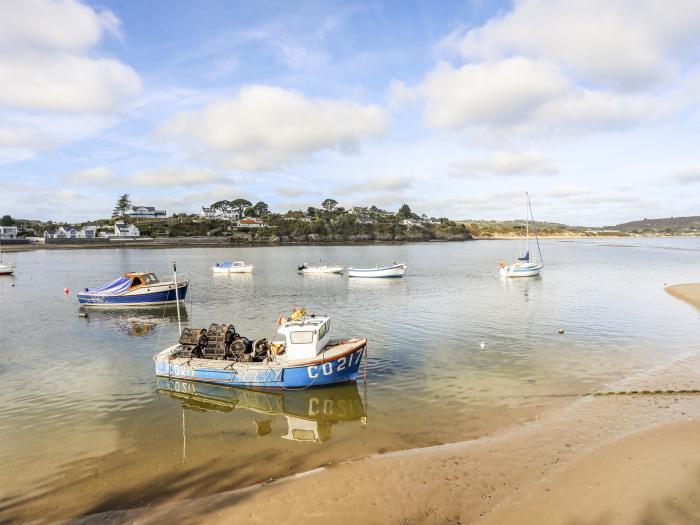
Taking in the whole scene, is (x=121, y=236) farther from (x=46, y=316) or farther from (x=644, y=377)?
(x=644, y=377)

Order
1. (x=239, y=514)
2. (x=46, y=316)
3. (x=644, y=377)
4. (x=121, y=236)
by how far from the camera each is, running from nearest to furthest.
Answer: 1. (x=239, y=514)
2. (x=644, y=377)
3. (x=46, y=316)
4. (x=121, y=236)

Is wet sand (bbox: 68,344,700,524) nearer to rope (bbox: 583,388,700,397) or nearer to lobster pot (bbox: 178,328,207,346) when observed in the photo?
rope (bbox: 583,388,700,397)

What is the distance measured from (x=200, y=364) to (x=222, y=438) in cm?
581

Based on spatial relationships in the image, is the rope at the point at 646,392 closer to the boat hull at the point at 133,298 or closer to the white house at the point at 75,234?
the boat hull at the point at 133,298

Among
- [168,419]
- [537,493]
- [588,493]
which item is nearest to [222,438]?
[168,419]

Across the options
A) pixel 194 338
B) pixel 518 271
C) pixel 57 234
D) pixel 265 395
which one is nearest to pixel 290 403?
pixel 265 395

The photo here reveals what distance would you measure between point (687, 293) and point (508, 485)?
153ft

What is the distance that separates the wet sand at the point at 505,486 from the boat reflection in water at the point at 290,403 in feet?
11.8

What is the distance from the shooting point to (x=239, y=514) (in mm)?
10695

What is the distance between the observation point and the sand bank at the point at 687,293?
1638 inches

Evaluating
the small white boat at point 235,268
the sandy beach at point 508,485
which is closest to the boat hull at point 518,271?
the small white boat at point 235,268

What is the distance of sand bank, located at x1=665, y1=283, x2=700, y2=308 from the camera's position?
41.6 meters

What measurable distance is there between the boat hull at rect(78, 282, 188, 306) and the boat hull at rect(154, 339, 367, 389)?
83.0ft

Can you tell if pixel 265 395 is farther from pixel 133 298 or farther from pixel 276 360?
pixel 133 298
